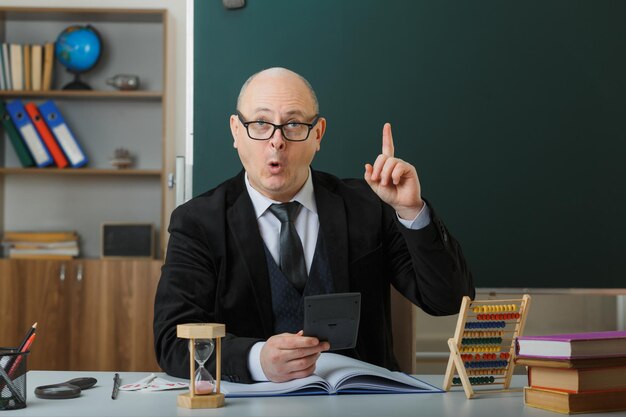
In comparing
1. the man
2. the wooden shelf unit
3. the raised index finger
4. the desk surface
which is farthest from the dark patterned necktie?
the wooden shelf unit

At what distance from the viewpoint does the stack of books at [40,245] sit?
4285mm

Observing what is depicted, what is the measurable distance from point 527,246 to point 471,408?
1623mm

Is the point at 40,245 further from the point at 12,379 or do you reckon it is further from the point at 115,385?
the point at 12,379

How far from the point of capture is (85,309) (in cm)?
416

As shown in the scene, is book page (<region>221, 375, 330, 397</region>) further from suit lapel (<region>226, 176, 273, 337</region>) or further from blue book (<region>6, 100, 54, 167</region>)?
blue book (<region>6, 100, 54, 167</region>)

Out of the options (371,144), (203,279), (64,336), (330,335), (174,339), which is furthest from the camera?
(64,336)

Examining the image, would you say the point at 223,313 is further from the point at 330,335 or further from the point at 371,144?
the point at 371,144

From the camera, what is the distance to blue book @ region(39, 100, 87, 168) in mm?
4410

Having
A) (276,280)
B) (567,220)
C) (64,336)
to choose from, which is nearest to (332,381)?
(276,280)

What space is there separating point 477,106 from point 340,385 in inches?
65.6

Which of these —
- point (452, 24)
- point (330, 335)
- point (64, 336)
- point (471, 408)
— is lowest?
point (64, 336)

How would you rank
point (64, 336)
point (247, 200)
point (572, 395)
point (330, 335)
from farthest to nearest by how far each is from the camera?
point (64, 336) < point (247, 200) < point (330, 335) < point (572, 395)

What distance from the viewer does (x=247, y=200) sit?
2145 millimetres

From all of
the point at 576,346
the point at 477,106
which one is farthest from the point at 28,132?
the point at 576,346
